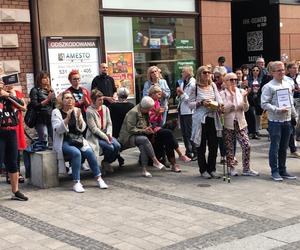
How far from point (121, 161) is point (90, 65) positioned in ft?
8.83

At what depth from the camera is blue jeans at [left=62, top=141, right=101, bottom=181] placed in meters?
A: 7.38

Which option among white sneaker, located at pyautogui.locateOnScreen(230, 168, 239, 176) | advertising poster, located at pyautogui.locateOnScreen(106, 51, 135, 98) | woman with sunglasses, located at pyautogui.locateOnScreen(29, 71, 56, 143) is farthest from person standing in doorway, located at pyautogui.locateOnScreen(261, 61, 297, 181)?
advertising poster, located at pyautogui.locateOnScreen(106, 51, 135, 98)

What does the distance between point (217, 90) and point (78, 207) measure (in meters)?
2.90

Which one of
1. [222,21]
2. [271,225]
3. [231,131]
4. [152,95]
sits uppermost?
[222,21]

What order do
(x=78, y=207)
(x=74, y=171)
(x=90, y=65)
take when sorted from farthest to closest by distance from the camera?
1. (x=90, y=65)
2. (x=74, y=171)
3. (x=78, y=207)

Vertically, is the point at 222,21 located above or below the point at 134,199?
above

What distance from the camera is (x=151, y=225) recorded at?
572 cm

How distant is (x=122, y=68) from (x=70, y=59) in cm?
141

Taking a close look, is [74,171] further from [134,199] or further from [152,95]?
[152,95]

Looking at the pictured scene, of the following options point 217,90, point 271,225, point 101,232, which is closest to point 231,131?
point 217,90

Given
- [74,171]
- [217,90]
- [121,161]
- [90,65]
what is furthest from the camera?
[90,65]

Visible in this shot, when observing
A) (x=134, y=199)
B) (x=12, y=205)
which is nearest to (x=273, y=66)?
(x=134, y=199)

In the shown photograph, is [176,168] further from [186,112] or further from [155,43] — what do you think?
[155,43]

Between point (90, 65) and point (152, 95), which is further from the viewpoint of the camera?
point (90, 65)
